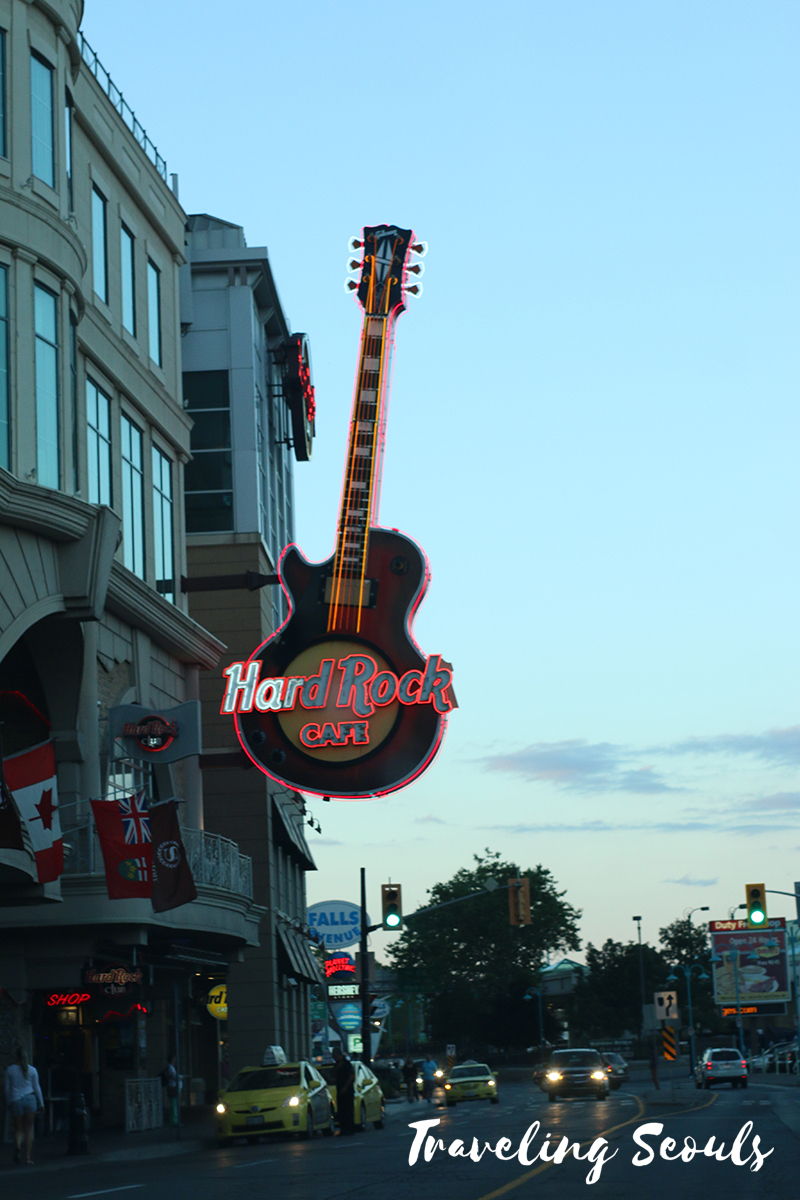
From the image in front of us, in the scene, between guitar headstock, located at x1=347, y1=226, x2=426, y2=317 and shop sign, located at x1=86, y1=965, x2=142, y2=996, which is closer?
shop sign, located at x1=86, y1=965, x2=142, y2=996

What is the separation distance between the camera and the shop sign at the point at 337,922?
49.3 m

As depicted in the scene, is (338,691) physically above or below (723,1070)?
above

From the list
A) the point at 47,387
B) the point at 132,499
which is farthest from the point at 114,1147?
the point at 132,499

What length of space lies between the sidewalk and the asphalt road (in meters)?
0.57

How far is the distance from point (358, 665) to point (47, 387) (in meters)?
15.0

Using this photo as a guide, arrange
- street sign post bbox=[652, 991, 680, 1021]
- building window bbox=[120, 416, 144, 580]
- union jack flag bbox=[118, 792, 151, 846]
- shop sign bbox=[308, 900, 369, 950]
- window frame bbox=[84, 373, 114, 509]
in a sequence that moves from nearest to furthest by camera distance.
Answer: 1. union jack flag bbox=[118, 792, 151, 846]
2. window frame bbox=[84, 373, 114, 509]
3. building window bbox=[120, 416, 144, 580]
4. street sign post bbox=[652, 991, 680, 1021]
5. shop sign bbox=[308, 900, 369, 950]

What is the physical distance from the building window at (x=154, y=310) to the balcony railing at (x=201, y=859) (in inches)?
488

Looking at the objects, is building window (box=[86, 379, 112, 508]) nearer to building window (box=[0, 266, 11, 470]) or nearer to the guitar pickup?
building window (box=[0, 266, 11, 470])

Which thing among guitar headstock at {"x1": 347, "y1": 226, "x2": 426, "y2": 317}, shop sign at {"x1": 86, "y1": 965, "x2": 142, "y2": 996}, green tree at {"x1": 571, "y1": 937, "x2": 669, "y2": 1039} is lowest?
green tree at {"x1": 571, "y1": 937, "x2": 669, "y2": 1039}

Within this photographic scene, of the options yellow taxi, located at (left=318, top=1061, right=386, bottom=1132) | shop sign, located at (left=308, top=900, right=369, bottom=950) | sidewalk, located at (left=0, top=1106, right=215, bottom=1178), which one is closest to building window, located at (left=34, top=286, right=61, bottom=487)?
sidewalk, located at (left=0, top=1106, right=215, bottom=1178)

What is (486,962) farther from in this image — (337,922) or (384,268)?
(384,268)

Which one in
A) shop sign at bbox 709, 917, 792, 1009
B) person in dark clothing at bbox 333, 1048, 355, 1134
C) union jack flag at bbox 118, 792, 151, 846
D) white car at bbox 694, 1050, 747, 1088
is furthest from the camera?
shop sign at bbox 709, 917, 792, 1009

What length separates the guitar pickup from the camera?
41094mm

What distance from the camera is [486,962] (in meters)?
118
